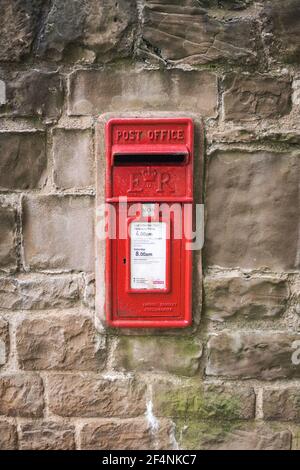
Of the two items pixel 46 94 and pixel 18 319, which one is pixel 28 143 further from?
pixel 18 319

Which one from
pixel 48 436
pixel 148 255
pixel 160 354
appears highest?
pixel 148 255

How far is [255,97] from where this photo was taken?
152cm

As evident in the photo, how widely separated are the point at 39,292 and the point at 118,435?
623mm

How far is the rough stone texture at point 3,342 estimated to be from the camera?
5.36 feet

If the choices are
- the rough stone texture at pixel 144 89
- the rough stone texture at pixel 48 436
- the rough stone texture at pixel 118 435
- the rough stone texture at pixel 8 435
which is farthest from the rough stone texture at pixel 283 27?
the rough stone texture at pixel 8 435

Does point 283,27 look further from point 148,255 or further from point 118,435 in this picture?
point 118,435

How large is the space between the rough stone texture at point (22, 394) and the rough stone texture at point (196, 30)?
132 centimetres

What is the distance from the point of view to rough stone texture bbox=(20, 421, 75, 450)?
167 centimetres

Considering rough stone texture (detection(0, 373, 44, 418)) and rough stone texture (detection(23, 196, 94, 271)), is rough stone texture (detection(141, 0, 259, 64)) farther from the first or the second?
rough stone texture (detection(0, 373, 44, 418))

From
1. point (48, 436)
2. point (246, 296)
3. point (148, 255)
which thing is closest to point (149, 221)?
point (148, 255)

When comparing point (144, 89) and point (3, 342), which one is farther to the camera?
point (3, 342)

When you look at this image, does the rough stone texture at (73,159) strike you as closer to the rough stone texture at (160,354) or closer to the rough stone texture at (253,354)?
the rough stone texture at (160,354)

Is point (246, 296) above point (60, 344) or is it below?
above

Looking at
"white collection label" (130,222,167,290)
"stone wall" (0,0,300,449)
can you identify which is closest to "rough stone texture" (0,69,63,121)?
"stone wall" (0,0,300,449)
